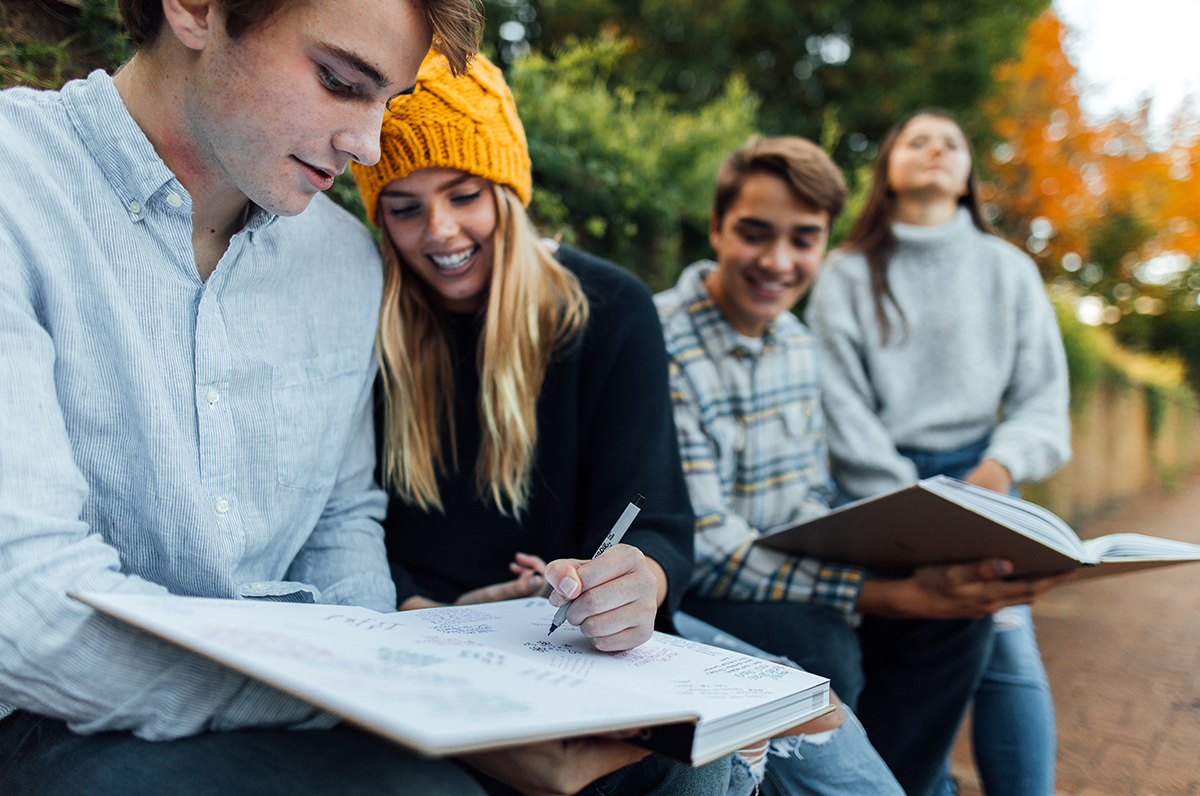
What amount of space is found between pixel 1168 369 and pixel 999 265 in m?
11.6

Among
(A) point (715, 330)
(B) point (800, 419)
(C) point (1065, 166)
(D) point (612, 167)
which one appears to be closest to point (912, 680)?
(B) point (800, 419)

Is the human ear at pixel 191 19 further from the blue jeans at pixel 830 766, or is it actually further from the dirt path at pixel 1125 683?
the dirt path at pixel 1125 683

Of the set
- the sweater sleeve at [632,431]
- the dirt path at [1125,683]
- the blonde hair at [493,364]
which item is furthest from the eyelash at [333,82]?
the dirt path at [1125,683]

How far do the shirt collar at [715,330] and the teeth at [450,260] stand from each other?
912 mm

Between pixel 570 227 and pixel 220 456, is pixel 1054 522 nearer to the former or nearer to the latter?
pixel 220 456

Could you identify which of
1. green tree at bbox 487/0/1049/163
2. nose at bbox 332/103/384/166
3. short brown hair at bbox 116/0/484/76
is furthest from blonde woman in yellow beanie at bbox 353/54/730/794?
green tree at bbox 487/0/1049/163

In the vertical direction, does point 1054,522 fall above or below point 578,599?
below

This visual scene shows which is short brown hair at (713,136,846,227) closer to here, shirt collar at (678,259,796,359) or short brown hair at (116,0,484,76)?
shirt collar at (678,259,796,359)

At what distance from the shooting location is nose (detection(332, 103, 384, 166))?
1.33 m

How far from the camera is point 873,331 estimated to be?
2.93m

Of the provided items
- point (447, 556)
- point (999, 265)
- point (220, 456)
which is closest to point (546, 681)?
point (220, 456)

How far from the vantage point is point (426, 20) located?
1360 mm

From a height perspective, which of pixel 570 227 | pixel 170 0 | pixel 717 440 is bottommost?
pixel 717 440

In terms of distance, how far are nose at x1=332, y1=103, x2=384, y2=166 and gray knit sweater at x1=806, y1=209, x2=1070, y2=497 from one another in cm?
190
